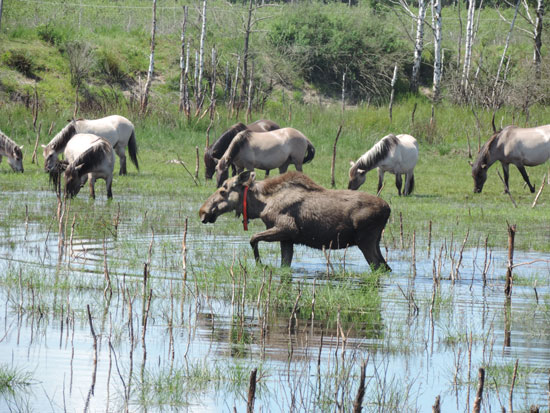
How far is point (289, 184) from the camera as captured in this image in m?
10.4

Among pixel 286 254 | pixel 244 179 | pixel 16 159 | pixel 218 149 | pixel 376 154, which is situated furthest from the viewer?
pixel 218 149

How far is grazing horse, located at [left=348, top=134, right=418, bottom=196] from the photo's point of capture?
1991 centimetres

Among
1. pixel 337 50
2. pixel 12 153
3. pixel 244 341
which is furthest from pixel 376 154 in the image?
pixel 337 50

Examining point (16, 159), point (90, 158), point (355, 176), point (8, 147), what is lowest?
point (16, 159)

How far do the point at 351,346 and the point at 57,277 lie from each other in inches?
137

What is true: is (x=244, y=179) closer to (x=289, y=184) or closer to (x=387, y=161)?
(x=289, y=184)

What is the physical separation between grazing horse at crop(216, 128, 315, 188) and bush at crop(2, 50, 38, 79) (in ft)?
65.5

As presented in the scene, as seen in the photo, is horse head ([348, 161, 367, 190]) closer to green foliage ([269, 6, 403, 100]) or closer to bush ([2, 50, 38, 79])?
bush ([2, 50, 38, 79])

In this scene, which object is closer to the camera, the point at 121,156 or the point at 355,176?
the point at 355,176

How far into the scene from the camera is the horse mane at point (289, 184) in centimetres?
1034

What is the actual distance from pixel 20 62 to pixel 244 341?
3390 centimetres

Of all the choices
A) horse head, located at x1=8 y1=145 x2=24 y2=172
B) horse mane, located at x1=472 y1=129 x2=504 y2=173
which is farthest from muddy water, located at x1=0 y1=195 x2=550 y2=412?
horse mane, located at x1=472 y1=129 x2=504 y2=173

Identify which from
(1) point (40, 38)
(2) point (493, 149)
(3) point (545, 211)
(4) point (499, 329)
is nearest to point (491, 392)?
(4) point (499, 329)

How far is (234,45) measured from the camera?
44.6 m
